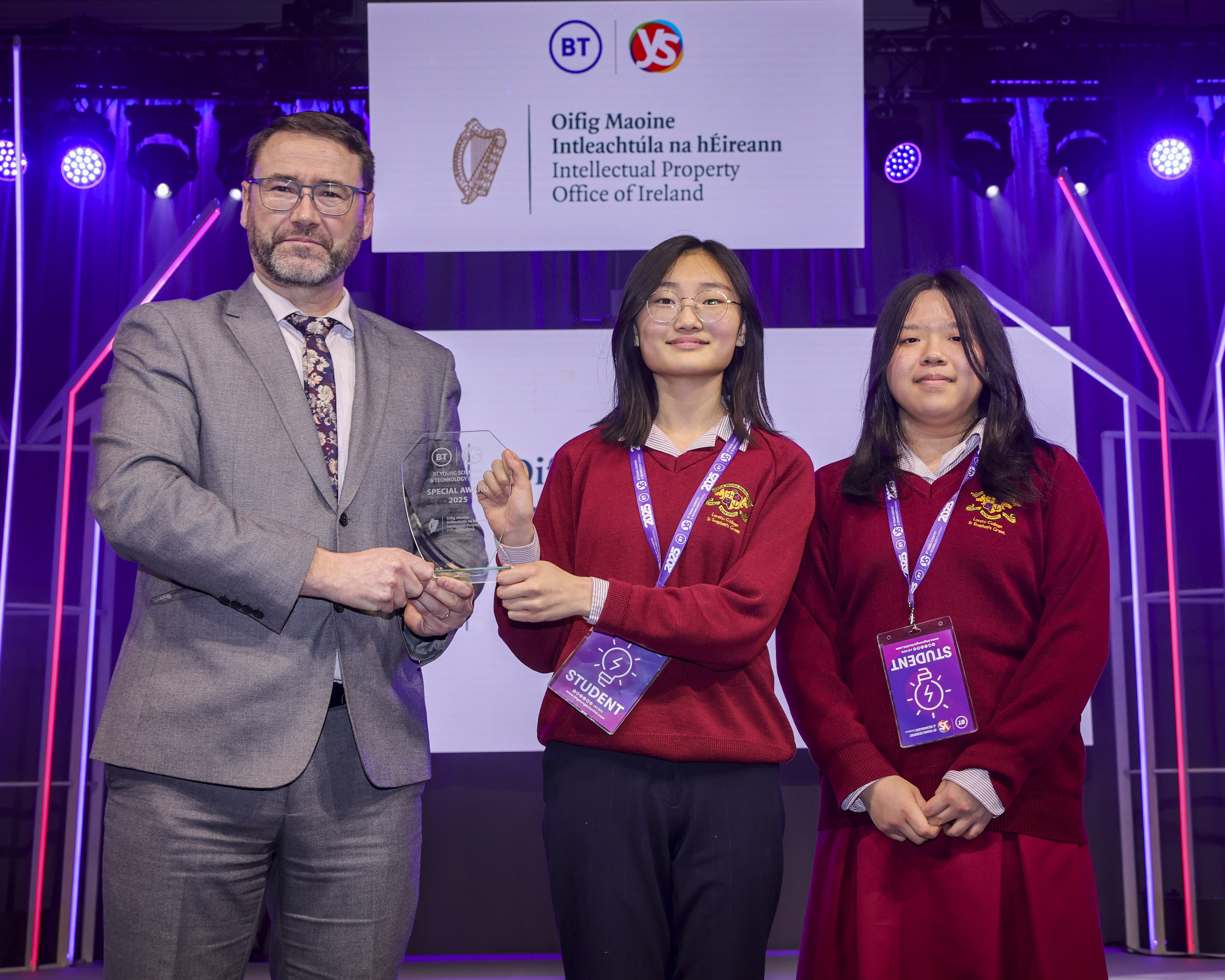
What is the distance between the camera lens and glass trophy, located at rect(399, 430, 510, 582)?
170 cm

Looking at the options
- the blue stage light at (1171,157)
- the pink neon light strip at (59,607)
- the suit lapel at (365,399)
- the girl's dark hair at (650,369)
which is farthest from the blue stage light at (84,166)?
the blue stage light at (1171,157)

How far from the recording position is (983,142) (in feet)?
12.8

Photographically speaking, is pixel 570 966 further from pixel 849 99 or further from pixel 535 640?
pixel 849 99

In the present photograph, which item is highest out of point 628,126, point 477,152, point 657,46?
point 657,46

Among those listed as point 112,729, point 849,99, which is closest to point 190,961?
point 112,729

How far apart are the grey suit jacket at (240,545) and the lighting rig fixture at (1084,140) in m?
3.21

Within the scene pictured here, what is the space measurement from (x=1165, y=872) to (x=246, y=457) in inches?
146

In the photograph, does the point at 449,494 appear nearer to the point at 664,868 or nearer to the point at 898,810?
the point at 664,868

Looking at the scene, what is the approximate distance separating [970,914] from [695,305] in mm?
1230

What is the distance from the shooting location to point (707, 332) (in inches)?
76.5

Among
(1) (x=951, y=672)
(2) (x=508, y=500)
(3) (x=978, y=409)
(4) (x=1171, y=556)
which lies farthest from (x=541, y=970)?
(4) (x=1171, y=556)

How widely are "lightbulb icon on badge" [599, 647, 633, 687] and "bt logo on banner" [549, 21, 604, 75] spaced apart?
2655 mm

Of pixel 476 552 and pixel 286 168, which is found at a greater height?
pixel 286 168

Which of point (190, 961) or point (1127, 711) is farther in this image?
point (1127, 711)
